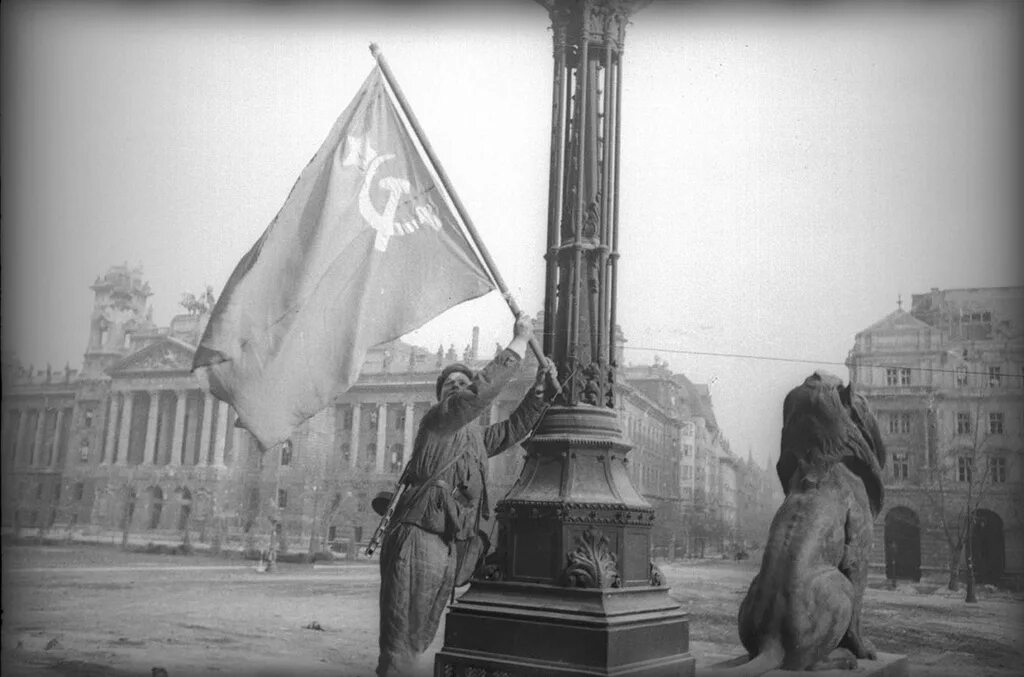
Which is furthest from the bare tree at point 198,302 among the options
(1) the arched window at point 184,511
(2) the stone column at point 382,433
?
(1) the arched window at point 184,511

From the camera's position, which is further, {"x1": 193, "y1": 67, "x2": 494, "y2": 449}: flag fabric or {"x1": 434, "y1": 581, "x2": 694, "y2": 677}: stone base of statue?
{"x1": 193, "y1": 67, "x2": 494, "y2": 449}: flag fabric

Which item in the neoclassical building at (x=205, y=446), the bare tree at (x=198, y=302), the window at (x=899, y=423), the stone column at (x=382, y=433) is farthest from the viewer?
the stone column at (x=382, y=433)

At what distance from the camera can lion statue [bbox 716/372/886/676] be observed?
126 inches

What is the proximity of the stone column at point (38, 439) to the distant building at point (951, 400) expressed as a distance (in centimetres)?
988

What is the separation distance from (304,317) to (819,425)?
2.21 metres

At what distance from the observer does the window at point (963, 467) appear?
8.77 meters

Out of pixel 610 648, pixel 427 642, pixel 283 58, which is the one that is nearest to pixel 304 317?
pixel 427 642

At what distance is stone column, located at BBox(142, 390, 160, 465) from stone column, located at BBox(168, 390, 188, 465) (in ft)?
1.24

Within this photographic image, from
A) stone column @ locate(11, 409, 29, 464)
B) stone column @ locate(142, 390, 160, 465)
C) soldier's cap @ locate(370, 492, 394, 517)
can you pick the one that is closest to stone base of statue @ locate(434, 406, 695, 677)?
soldier's cap @ locate(370, 492, 394, 517)

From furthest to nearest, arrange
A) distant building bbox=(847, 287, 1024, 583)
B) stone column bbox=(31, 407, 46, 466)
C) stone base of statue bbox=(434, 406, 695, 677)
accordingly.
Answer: stone column bbox=(31, 407, 46, 466) < distant building bbox=(847, 287, 1024, 583) < stone base of statue bbox=(434, 406, 695, 677)

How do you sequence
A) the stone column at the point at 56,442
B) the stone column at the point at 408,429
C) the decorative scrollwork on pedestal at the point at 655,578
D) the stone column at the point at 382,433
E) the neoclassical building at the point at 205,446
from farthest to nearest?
1. the stone column at the point at 56,442
2. the stone column at the point at 382,433
3. the stone column at the point at 408,429
4. the neoclassical building at the point at 205,446
5. the decorative scrollwork on pedestal at the point at 655,578

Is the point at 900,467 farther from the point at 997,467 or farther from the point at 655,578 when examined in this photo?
the point at 655,578

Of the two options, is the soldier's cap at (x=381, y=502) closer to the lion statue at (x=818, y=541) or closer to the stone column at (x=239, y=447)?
the lion statue at (x=818, y=541)

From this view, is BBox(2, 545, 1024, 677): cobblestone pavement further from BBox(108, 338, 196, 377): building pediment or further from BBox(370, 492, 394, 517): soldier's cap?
BBox(370, 492, 394, 517): soldier's cap
